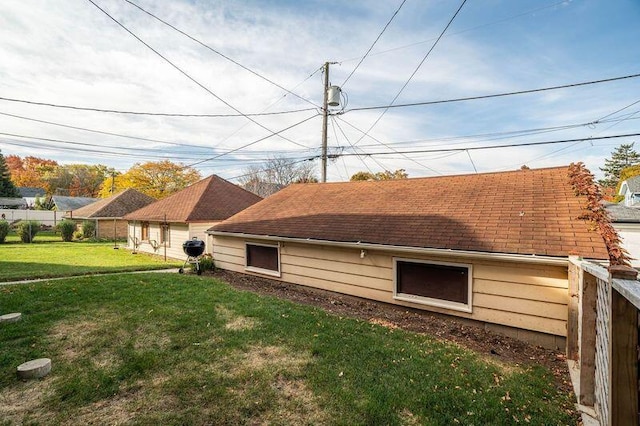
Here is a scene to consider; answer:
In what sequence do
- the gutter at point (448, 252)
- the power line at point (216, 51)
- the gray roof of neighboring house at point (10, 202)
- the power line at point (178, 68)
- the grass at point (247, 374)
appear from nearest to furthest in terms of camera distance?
the grass at point (247, 374) < the gutter at point (448, 252) < the power line at point (178, 68) < the power line at point (216, 51) < the gray roof of neighboring house at point (10, 202)

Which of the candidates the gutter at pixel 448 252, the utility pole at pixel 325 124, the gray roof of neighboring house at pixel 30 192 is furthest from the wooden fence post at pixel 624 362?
the gray roof of neighboring house at pixel 30 192

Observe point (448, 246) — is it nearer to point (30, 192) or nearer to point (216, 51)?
point (216, 51)

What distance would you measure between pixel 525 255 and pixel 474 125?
10.3 metres

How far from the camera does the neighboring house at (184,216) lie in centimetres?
1608

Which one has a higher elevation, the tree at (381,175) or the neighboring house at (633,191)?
the tree at (381,175)

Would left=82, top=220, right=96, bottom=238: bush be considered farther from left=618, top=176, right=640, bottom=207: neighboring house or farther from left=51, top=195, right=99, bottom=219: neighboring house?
left=618, top=176, right=640, bottom=207: neighboring house

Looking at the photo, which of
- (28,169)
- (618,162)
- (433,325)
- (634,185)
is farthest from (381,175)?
(28,169)

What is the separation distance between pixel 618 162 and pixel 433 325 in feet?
232

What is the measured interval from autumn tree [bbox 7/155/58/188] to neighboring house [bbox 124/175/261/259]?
58.2 meters

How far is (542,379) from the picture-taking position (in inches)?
151

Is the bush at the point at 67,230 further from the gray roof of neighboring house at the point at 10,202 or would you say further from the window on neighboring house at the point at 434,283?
the gray roof of neighboring house at the point at 10,202

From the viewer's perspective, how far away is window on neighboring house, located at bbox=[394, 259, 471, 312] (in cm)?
592

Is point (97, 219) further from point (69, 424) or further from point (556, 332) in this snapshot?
point (556, 332)

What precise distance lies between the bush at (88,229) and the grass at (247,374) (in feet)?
79.2
